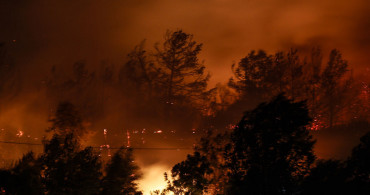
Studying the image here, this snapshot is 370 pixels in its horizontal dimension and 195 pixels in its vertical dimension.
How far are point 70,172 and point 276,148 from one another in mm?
6213

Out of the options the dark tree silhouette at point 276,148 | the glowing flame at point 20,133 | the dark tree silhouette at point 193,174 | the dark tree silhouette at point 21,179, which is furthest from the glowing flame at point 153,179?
the dark tree silhouette at point 276,148

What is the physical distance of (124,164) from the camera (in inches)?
424

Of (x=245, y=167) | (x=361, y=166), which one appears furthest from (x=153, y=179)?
(x=361, y=166)

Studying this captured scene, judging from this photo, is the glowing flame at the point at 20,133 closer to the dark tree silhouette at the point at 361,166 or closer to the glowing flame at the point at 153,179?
the glowing flame at the point at 153,179

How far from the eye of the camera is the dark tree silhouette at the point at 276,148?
6.73 metres

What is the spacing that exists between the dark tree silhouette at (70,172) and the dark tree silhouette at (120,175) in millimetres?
542

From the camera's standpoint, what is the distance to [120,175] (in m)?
10.6

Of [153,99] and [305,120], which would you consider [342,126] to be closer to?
[153,99]

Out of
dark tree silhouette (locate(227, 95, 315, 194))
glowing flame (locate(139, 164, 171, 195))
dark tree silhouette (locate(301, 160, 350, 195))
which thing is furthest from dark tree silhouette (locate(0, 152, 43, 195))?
glowing flame (locate(139, 164, 171, 195))

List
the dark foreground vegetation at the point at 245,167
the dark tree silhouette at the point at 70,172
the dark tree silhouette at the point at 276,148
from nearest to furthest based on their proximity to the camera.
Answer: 1. the dark foreground vegetation at the point at 245,167
2. the dark tree silhouette at the point at 276,148
3. the dark tree silhouette at the point at 70,172

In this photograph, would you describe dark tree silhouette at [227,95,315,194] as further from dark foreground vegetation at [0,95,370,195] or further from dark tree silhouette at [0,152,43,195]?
dark tree silhouette at [0,152,43,195]

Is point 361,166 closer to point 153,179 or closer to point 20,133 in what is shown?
point 153,179

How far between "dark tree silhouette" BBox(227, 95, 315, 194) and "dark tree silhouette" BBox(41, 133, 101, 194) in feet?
15.7

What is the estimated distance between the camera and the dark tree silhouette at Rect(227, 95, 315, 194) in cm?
673
